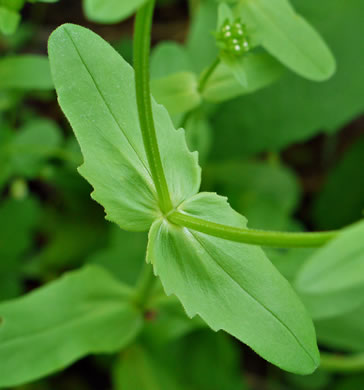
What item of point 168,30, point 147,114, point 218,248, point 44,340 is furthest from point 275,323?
point 168,30

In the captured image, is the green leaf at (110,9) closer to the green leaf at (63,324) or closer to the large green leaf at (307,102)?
the green leaf at (63,324)

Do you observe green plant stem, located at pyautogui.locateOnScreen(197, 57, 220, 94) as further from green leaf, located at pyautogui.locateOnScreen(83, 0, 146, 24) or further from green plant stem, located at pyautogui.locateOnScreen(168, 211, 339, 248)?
green leaf, located at pyautogui.locateOnScreen(83, 0, 146, 24)

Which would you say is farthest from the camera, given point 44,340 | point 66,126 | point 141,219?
point 66,126

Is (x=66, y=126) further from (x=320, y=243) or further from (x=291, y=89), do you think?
(x=320, y=243)

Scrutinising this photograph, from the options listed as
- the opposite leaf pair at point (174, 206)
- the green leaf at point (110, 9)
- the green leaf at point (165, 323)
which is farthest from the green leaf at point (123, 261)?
the green leaf at point (110, 9)

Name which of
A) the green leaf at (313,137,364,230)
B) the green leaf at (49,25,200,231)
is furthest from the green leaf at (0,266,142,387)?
the green leaf at (313,137,364,230)

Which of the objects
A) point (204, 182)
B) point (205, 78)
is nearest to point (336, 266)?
point (205, 78)

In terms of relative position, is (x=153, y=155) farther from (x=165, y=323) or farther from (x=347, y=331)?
(x=347, y=331)
